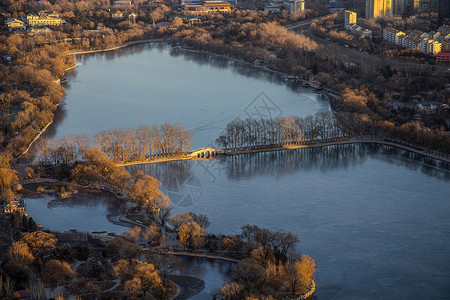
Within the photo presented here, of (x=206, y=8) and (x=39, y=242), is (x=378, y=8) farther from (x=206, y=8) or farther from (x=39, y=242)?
(x=39, y=242)

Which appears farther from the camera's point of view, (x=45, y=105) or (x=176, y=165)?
(x=45, y=105)

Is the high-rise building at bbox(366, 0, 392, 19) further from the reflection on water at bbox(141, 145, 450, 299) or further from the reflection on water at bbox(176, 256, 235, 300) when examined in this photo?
the reflection on water at bbox(176, 256, 235, 300)

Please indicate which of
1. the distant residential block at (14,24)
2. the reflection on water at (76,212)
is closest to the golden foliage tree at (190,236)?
the reflection on water at (76,212)

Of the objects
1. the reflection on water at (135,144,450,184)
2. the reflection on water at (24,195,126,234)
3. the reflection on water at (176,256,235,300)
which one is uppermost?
the reflection on water at (135,144,450,184)

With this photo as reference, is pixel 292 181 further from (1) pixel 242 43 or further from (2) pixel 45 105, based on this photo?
(1) pixel 242 43

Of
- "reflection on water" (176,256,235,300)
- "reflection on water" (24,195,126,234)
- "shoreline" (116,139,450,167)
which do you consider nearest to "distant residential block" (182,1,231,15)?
"shoreline" (116,139,450,167)

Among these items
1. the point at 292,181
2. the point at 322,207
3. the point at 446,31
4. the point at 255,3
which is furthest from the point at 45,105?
the point at 255,3

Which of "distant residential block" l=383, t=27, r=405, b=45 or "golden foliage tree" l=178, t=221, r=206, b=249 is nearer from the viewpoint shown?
"golden foliage tree" l=178, t=221, r=206, b=249
